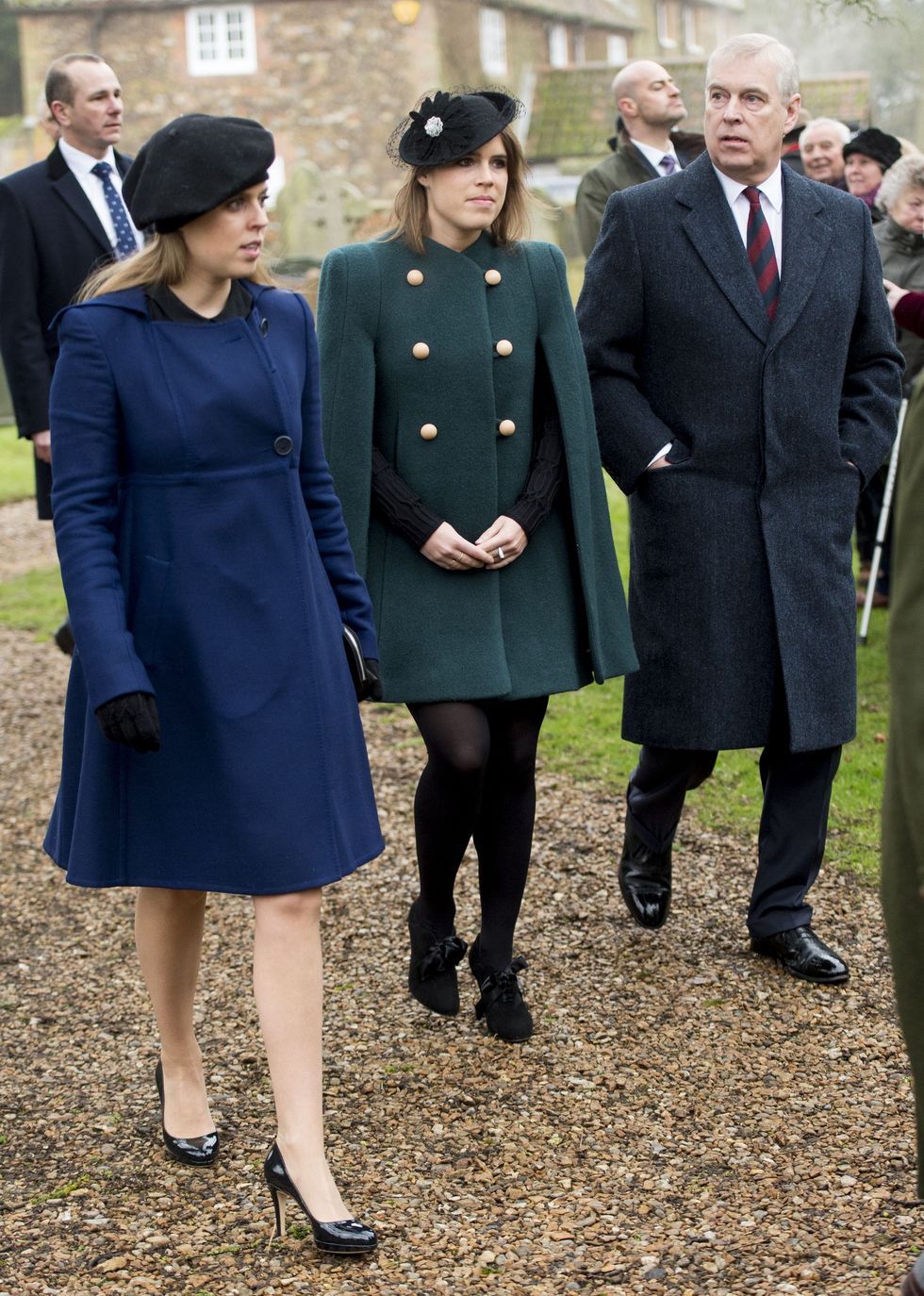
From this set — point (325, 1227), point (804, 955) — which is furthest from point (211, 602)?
point (804, 955)

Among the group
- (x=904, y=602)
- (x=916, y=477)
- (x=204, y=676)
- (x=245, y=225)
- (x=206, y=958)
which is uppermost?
(x=245, y=225)

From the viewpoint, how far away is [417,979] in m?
4.43

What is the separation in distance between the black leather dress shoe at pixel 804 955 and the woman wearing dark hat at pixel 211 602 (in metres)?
1.68

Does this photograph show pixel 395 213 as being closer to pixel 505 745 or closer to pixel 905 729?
pixel 505 745

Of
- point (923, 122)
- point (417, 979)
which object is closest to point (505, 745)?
point (417, 979)

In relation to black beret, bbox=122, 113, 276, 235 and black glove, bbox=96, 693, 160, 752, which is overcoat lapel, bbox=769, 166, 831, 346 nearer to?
black beret, bbox=122, 113, 276, 235

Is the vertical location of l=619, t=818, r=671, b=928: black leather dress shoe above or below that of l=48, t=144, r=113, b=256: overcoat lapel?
below

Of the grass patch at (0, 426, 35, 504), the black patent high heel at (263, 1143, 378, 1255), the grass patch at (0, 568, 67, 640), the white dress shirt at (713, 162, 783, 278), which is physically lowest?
the grass patch at (0, 426, 35, 504)

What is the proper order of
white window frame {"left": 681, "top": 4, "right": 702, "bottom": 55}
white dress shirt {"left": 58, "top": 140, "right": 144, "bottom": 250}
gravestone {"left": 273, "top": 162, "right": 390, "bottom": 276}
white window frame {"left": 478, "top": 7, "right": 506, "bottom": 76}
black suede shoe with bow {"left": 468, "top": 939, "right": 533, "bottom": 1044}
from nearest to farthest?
black suede shoe with bow {"left": 468, "top": 939, "right": 533, "bottom": 1044} < white dress shirt {"left": 58, "top": 140, "right": 144, "bottom": 250} < gravestone {"left": 273, "top": 162, "right": 390, "bottom": 276} < white window frame {"left": 478, "top": 7, "right": 506, "bottom": 76} < white window frame {"left": 681, "top": 4, "right": 702, "bottom": 55}

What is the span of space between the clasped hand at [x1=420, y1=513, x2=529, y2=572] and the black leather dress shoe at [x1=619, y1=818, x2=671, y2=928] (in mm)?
1171

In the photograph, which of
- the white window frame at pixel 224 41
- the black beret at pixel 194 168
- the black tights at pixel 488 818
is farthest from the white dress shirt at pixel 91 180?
the white window frame at pixel 224 41

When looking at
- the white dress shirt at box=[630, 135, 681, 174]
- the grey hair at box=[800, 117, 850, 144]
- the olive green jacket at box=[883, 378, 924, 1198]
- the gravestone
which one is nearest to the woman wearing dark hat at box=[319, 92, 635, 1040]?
the olive green jacket at box=[883, 378, 924, 1198]

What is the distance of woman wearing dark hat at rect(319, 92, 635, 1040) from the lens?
410 centimetres

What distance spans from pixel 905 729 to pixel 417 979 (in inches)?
90.6
